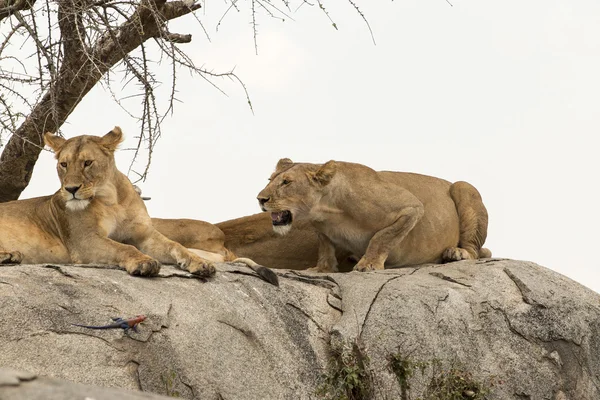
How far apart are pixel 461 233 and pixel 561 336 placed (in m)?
2.00

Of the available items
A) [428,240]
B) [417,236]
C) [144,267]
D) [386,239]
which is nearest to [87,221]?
[144,267]

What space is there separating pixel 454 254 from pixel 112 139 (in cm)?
312

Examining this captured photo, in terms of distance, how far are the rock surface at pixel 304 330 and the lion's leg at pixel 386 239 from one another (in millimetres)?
304

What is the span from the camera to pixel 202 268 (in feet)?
22.4

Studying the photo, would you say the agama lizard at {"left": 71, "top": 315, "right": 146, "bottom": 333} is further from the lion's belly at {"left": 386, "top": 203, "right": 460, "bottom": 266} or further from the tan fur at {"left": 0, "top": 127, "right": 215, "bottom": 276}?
the lion's belly at {"left": 386, "top": 203, "right": 460, "bottom": 266}

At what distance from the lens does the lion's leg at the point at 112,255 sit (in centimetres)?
659

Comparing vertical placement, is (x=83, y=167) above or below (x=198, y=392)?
above

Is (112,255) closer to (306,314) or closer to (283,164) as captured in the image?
(306,314)

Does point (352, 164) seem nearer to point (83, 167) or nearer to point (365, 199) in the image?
point (365, 199)

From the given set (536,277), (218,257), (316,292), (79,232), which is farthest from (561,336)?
(79,232)

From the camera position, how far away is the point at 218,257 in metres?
8.41

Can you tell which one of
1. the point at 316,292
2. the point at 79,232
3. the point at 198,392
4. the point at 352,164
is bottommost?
the point at 198,392

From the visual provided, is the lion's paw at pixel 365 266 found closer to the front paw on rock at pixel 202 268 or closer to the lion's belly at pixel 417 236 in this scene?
the lion's belly at pixel 417 236

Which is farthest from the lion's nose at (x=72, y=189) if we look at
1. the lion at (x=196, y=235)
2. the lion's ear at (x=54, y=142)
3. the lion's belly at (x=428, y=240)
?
the lion's belly at (x=428, y=240)
